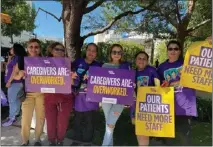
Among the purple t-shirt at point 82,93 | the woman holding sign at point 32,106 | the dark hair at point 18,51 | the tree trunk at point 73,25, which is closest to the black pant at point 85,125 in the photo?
the purple t-shirt at point 82,93

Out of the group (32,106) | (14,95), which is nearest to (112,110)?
(32,106)

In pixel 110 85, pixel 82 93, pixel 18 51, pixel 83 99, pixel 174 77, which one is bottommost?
pixel 83 99

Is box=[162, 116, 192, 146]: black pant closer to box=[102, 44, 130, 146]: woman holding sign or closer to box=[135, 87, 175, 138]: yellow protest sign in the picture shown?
box=[135, 87, 175, 138]: yellow protest sign

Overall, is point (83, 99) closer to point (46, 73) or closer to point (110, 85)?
point (110, 85)

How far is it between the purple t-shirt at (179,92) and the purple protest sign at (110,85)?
53cm

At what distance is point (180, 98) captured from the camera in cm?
476

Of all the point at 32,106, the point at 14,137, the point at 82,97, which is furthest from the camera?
the point at 14,137

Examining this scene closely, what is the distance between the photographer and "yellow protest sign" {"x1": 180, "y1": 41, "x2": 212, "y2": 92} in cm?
470

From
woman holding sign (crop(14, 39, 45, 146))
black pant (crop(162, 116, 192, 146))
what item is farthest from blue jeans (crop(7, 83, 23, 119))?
black pant (crop(162, 116, 192, 146))

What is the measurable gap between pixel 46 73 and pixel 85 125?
1.14 meters

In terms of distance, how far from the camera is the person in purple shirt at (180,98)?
4.71 m

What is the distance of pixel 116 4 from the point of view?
38.0 feet

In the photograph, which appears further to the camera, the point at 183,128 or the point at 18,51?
the point at 18,51

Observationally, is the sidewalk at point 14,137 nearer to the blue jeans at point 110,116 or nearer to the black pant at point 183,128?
the blue jeans at point 110,116
